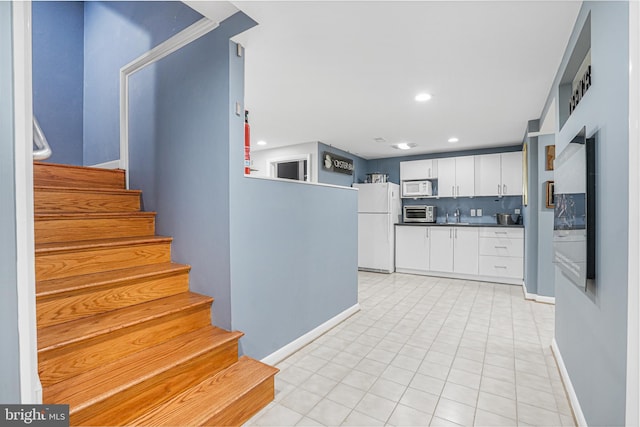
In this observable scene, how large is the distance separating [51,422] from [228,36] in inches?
84.9

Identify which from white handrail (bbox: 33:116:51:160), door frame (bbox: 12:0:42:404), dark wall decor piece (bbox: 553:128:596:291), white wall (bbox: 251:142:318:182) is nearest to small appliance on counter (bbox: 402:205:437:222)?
white wall (bbox: 251:142:318:182)

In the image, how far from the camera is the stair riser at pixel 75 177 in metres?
2.49

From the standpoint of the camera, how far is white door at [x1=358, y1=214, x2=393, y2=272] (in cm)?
551

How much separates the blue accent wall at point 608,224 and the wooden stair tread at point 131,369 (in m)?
1.84

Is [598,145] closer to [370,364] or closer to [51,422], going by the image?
[370,364]

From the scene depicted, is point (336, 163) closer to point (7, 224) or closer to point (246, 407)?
point (246, 407)

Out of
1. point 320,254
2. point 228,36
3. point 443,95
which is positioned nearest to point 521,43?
point 443,95

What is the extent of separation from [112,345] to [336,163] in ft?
14.6

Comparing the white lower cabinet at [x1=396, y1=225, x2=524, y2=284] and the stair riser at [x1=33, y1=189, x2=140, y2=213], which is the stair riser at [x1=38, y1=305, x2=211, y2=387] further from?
the white lower cabinet at [x1=396, y1=225, x2=524, y2=284]

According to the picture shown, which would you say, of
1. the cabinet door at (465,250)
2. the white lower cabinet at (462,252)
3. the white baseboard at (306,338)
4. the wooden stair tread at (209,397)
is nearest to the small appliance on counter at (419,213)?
the white lower cabinet at (462,252)

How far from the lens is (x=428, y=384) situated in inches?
78.8

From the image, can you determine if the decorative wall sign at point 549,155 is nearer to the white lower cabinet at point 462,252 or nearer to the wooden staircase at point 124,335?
the white lower cabinet at point 462,252

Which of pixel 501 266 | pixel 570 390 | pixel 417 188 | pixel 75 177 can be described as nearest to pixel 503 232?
pixel 501 266

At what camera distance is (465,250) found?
16.4 feet
